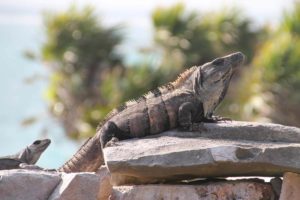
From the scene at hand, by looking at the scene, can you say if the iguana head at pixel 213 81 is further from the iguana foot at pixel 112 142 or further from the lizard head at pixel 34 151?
the lizard head at pixel 34 151

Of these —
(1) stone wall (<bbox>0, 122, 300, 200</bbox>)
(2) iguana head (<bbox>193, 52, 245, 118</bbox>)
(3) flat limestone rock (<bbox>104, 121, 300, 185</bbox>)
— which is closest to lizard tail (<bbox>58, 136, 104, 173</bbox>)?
(1) stone wall (<bbox>0, 122, 300, 200</bbox>)

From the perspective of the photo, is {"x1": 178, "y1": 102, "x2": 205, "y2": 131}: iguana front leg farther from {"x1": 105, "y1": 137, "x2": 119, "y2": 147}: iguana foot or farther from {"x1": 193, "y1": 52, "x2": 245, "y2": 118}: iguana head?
{"x1": 105, "y1": 137, "x2": 119, "y2": 147}: iguana foot

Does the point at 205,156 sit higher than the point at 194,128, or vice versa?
the point at 194,128

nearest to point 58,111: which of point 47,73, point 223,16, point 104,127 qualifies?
point 47,73

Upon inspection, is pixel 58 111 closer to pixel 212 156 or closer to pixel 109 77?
pixel 109 77

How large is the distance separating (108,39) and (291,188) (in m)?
22.3

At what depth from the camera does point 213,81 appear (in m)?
12.7

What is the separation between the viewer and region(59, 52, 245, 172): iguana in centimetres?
1243

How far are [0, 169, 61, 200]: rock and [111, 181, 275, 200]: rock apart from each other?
88 centimetres

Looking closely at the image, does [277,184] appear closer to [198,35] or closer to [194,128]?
[194,128]

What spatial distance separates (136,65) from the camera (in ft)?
102

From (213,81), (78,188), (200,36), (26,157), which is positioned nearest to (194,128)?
(213,81)

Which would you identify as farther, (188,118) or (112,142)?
(188,118)

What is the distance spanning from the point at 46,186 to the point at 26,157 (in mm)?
2021
